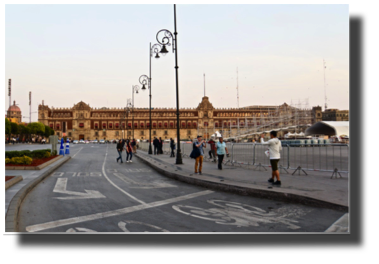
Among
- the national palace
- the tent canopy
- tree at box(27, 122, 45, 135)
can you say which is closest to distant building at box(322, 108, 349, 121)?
the national palace

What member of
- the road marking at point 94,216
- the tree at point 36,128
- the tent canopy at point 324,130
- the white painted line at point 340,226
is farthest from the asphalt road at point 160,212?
Answer: the tree at point 36,128

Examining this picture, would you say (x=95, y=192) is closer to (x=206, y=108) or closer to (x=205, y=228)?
(x=205, y=228)

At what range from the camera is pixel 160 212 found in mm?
7176

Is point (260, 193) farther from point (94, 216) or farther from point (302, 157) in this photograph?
point (302, 157)

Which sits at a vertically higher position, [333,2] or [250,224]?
[333,2]

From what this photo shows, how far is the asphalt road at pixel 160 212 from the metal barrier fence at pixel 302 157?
4947 mm

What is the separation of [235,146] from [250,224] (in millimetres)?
11332

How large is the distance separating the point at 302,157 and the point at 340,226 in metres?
8.43

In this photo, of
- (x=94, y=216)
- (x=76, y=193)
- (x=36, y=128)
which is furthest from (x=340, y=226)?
A: (x=36, y=128)
